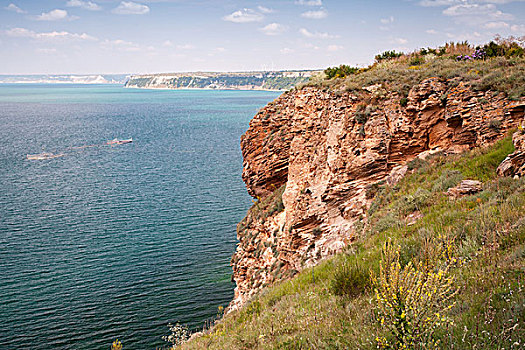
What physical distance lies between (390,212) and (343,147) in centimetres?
731

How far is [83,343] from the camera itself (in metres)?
21.4

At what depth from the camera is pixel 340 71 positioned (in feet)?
81.8

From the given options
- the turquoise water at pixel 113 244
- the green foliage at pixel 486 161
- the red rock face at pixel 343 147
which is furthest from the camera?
the turquoise water at pixel 113 244

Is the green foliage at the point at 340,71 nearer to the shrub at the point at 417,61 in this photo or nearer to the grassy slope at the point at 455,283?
the shrub at the point at 417,61

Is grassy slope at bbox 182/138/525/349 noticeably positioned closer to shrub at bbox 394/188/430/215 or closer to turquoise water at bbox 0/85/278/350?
shrub at bbox 394/188/430/215

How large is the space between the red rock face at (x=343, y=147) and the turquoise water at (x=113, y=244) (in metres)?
6.23

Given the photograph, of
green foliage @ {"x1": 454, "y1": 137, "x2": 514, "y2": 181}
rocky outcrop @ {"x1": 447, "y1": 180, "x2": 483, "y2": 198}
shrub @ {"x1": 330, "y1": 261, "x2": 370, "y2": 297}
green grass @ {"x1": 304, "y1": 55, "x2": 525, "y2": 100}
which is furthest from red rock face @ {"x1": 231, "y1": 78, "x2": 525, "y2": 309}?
shrub @ {"x1": 330, "y1": 261, "x2": 370, "y2": 297}

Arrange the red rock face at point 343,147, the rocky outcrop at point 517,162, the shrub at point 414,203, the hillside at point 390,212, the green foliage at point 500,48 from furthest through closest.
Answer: the green foliage at point 500,48
the red rock face at point 343,147
the shrub at point 414,203
the rocky outcrop at point 517,162
the hillside at point 390,212

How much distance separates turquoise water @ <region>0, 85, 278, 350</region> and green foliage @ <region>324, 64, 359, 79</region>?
59.5 ft

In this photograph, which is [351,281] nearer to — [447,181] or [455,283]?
→ [455,283]

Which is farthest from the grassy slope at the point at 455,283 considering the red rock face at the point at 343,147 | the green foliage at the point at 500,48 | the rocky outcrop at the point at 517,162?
the green foliage at the point at 500,48

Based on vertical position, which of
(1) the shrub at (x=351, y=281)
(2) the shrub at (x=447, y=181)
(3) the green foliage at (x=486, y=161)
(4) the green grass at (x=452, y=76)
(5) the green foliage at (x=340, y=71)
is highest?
(5) the green foliage at (x=340, y=71)

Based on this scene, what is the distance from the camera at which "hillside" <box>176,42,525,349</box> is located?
4105 millimetres

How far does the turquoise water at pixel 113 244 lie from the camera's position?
2344 cm
